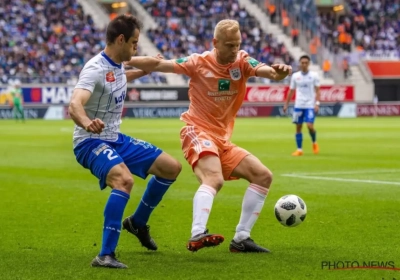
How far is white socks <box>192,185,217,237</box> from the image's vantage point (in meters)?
7.65

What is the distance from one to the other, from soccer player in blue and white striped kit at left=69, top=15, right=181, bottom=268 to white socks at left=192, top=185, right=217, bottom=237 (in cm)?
40

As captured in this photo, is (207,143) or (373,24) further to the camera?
(373,24)

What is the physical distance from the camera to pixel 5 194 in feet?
45.1

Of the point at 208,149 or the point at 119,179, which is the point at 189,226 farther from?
the point at 119,179

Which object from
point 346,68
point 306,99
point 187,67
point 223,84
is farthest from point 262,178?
point 346,68

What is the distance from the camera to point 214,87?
858cm

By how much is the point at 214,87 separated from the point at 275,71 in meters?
0.71

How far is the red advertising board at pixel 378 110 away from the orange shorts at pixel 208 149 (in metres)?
46.1

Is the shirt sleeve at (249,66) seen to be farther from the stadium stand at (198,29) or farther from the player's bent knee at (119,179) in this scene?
the stadium stand at (198,29)

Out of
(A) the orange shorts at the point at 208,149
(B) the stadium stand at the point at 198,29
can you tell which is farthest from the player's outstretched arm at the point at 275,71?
(B) the stadium stand at the point at 198,29

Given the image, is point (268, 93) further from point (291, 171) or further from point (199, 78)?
point (199, 78)

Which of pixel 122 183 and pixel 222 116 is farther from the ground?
pixel 222 116

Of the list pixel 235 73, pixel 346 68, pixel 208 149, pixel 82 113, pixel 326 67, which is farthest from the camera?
pixel 346 68

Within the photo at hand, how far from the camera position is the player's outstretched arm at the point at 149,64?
331 inches
